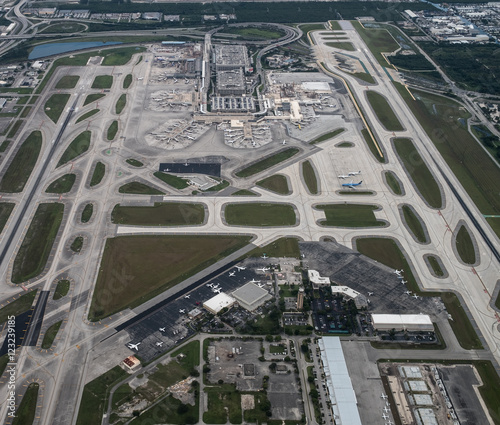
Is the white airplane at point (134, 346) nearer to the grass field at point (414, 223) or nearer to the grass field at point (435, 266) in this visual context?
the grass field at point (435, 266)

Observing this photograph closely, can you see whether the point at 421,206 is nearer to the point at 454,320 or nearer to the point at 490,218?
the point at 490,218

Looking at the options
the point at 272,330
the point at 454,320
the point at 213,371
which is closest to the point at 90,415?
the point at 213,371

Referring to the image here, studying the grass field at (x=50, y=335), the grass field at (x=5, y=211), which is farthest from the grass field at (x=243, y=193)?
the grass field at (x=50, y=335)

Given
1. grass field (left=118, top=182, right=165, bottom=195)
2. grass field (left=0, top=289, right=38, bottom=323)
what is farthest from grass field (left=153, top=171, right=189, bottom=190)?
grass field (left=0, top=289, right=38, bottom=323)

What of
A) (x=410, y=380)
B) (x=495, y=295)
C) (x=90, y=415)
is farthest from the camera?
(x=495, y=295)

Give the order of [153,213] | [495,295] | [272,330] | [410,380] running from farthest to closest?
[153,213] < [495,295] < [272,330] < [410,380]

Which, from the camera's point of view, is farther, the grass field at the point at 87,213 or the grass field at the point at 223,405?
the grass field at the point at 87,213

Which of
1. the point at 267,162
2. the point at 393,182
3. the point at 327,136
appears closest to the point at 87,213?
the point at 267,162
